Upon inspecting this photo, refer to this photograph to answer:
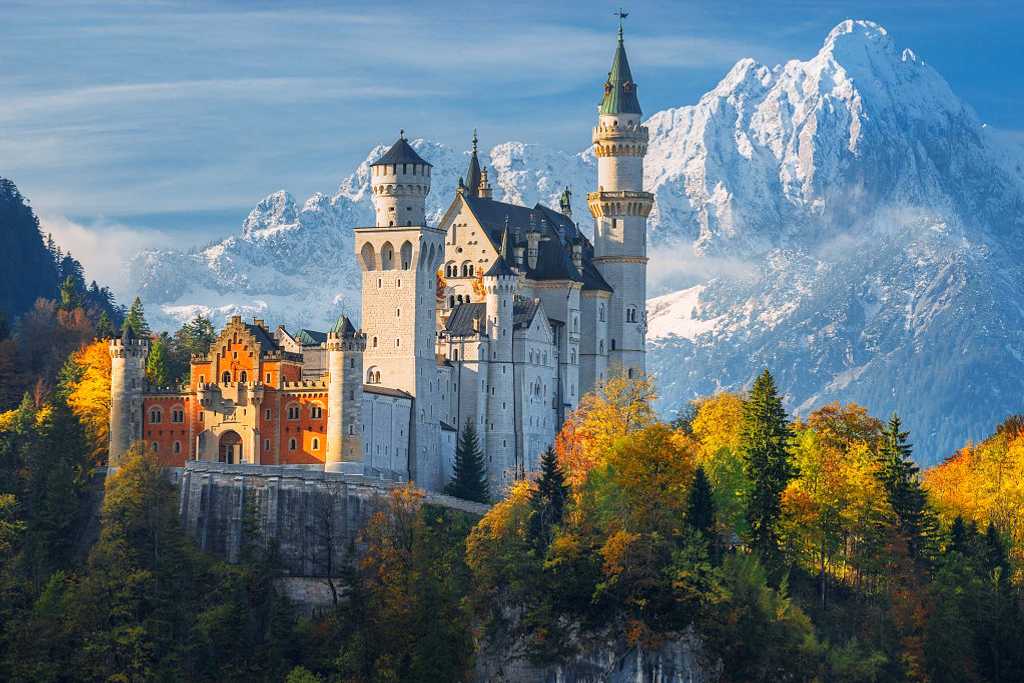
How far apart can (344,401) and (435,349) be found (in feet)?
48.3

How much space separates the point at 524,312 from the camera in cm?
14512

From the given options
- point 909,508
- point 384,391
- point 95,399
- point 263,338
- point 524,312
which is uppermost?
point 524,312

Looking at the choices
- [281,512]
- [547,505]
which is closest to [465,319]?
[281,512]

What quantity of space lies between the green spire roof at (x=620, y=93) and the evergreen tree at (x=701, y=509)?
44.0 m

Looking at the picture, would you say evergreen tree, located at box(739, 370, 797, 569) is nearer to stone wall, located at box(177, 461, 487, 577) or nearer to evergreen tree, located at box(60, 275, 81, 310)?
stone wall, located at box(177, 461, 487, 577)

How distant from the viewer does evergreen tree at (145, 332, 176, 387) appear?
451ft

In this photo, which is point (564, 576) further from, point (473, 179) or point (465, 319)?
point (473, 179)

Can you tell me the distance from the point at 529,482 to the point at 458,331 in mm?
17150

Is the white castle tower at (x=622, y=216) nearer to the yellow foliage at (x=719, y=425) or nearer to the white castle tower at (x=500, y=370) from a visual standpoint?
the yellow foliage at (x=719, y=425)

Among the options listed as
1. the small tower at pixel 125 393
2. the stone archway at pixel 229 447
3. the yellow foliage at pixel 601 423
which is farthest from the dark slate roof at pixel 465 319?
the small tower at pixel 125 393

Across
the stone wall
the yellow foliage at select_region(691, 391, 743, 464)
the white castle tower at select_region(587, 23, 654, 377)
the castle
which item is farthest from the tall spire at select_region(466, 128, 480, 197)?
the stone wall

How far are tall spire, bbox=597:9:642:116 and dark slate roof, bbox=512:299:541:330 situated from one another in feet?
59.5

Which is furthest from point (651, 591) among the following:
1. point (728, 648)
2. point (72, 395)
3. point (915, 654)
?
point (72, 395)

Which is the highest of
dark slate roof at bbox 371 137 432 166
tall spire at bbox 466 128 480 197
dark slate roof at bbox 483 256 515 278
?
tall spire at bbox 466 128 480 197
